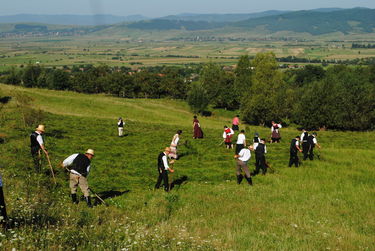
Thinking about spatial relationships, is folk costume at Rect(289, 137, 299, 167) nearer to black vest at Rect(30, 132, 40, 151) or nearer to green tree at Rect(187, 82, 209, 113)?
black vest at Rect(30, 132, 40, 151)

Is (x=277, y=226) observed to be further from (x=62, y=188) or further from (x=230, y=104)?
(x=230, y=104)

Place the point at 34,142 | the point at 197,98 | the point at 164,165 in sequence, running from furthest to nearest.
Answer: the point at 197,98, the point at 34,142, the point at 164,165

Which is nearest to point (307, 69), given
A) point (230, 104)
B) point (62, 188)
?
point (230, 104)

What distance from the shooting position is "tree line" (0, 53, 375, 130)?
225ft

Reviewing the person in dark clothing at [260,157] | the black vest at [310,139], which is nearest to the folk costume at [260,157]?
the person in dark clothing at [260,157]

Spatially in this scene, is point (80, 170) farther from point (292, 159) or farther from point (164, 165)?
point (292, 159)

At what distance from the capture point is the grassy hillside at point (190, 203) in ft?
33.9

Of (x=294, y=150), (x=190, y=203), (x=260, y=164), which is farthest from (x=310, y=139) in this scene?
(x=190, y=203)

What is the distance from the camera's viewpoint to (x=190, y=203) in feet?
52.0

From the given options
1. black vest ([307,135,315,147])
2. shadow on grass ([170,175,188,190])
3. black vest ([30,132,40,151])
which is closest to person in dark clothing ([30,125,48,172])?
black vest ([30,132,40,151])

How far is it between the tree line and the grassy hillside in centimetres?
4175

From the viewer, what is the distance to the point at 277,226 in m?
13.0

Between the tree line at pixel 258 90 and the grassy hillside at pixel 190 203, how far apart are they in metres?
Result: 41.8

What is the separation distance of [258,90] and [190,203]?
59907 millimetres
